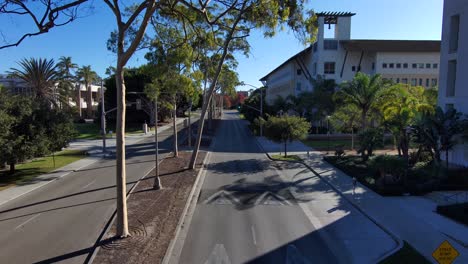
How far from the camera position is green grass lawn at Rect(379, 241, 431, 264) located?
1214 centimetres

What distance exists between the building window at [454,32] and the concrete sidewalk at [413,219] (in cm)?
1438

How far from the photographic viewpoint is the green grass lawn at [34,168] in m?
26.7

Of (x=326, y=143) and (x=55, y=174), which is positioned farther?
(x=326, y=143)

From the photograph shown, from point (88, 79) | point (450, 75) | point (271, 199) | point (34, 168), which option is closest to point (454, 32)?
point (450, 75)

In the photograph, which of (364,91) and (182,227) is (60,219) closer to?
(182,227)

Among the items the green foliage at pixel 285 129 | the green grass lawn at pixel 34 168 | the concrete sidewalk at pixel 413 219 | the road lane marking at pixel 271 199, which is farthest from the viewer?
the green foliage at pixel 285 129

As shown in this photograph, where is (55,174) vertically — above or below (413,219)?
below

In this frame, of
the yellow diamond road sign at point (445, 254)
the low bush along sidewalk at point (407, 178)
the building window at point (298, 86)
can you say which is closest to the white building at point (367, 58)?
the building window at point (298, 86)

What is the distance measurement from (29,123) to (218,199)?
16.5 metres

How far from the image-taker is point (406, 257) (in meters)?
12.4

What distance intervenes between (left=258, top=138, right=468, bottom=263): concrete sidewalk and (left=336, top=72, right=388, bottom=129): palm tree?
13.3 metres

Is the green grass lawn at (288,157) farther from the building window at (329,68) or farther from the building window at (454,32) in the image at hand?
the building window at (329,68)

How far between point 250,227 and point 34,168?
24518 millimetres

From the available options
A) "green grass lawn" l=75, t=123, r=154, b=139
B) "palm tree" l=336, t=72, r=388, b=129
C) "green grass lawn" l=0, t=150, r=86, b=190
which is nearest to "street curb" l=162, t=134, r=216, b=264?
"green grass lawn" l=0, t=150, r=86, b=190
